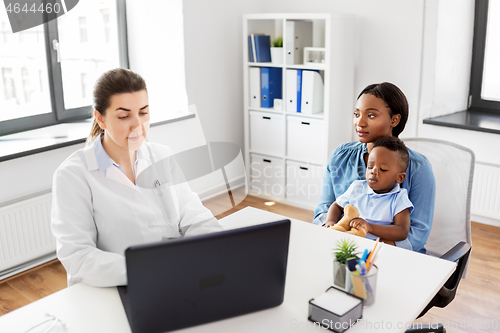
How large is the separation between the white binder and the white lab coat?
206cm

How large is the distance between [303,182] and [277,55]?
101 cm

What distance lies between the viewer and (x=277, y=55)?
145 inches

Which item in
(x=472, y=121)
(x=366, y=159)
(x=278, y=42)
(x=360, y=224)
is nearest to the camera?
(x=360, y=224)

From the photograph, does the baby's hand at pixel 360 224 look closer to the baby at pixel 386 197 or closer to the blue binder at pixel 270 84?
the baby at pixel 386 197

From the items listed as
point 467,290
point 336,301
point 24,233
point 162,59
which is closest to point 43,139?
point 24,233

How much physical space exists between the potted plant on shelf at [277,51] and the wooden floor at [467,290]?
6.14ft

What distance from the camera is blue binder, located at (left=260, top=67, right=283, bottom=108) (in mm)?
3737

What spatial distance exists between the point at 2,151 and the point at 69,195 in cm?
151

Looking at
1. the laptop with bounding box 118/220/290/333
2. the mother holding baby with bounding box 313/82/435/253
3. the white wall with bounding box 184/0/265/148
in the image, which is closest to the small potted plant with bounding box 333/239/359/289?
the laptop with bounding box 118/220/290/333

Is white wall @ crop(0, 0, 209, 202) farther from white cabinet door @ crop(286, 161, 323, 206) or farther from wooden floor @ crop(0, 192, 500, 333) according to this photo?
wooden floor @ crop(0, 192, 500, 333)

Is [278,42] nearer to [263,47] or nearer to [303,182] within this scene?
[263,47]

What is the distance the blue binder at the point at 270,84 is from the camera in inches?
147

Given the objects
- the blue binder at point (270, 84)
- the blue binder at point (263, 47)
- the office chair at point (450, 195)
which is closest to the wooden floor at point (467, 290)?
the office chair at point (450, 195)

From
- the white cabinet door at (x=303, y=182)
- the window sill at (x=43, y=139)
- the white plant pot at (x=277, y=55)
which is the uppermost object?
the white plant pot at (x=277, y=55)
